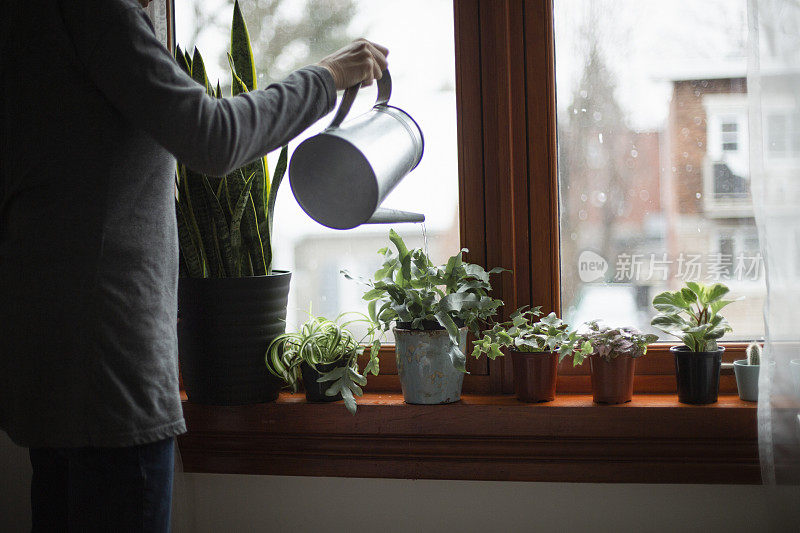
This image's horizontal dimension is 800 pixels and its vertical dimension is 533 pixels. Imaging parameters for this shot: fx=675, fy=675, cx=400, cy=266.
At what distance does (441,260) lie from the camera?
1513 millimetres

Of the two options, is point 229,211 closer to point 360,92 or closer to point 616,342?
point 360,92

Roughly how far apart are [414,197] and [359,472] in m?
0.60

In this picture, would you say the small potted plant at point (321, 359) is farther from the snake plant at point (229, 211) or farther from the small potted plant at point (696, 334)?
the small potted plant at point (696, 334)

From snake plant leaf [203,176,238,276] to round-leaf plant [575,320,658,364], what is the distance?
27.7 inches

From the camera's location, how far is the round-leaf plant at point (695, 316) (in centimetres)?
128

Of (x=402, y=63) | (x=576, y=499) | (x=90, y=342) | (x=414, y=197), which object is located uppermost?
(x=402, y=63)

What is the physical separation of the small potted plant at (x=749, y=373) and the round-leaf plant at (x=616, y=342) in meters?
0.17

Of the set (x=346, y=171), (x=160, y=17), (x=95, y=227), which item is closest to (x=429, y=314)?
(x=346, y=171)

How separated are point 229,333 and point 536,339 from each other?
0.61 metres

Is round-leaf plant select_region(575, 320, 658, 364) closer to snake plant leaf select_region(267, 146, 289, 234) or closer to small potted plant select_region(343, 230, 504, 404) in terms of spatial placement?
small potted plant select_region(343, 230, 504, 404)

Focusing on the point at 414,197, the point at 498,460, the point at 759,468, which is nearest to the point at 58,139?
the point at 414,197

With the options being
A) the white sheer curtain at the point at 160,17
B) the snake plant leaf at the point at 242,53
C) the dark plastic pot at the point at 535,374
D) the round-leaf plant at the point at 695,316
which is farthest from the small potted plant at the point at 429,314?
the white sheer curtain at the point at 160,17

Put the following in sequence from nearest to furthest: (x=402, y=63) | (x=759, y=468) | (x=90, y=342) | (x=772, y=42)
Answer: (x=90, y=342), (x=772, y=42), (x=759, y=468), (x=402, y=63)

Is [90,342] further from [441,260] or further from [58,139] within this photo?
[441,260]
